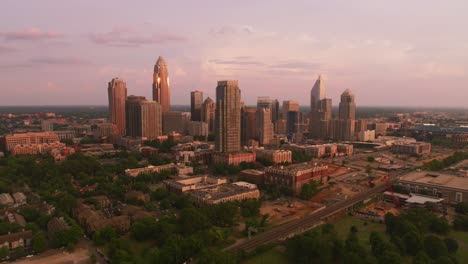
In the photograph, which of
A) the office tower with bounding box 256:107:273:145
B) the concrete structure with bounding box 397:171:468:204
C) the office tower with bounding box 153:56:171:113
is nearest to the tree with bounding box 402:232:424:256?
the concrete structure with bounding box 397:171:468:204

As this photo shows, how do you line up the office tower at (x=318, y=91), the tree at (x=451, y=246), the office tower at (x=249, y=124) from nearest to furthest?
the tree at (x=451, y=246)
the office tower at (x=249, y=124)
the office tower at (x=318, y=91)

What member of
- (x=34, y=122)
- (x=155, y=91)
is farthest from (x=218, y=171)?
(x=34, y=122)

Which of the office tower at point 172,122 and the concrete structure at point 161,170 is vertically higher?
the office tower at point 172,122

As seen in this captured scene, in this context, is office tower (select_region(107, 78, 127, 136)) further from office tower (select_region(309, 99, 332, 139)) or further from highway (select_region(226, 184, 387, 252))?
highway (select_region(226, 184, 387, 252))

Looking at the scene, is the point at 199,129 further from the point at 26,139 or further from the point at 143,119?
the point at 26,139

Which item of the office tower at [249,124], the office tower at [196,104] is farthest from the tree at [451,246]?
the office tower at [196,104]

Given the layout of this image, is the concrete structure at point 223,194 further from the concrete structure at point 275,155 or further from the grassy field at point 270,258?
the concrete structure at point 275,155

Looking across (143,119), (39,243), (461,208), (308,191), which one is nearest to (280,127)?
(143,119)

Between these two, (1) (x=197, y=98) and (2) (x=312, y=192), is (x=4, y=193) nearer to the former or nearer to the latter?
(2) (x=312, y=192)
